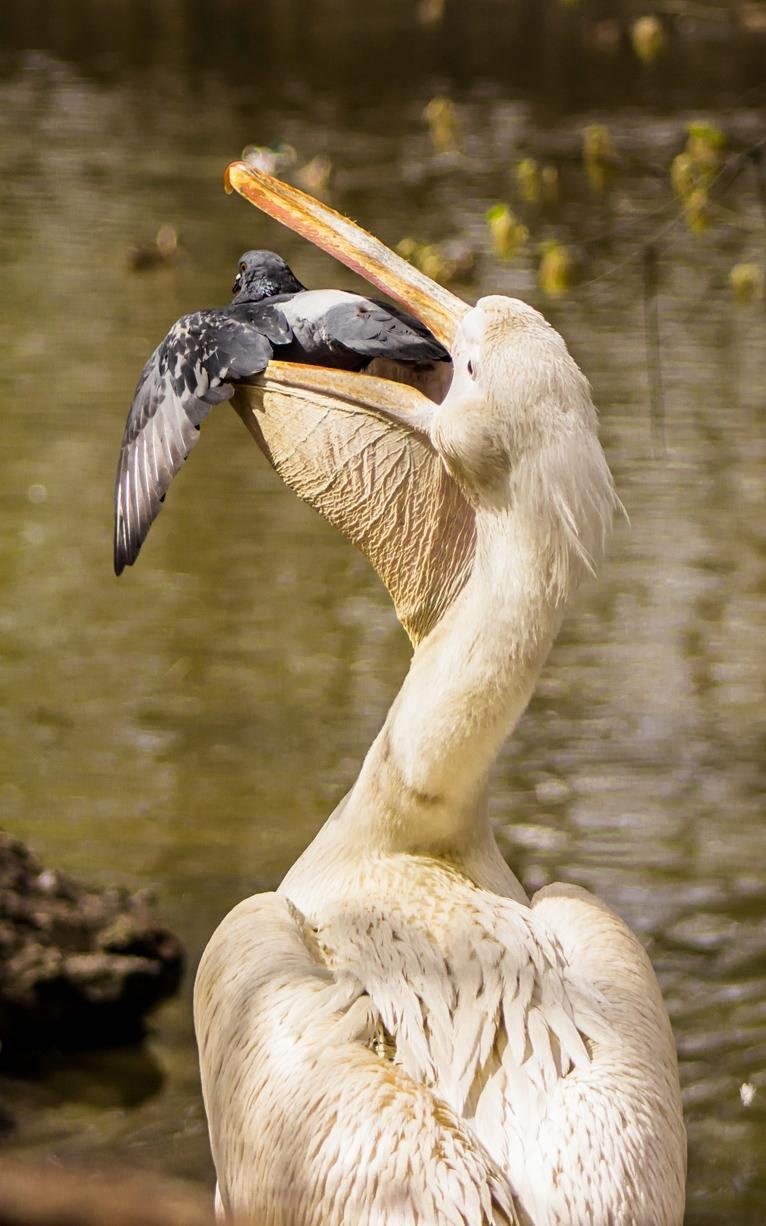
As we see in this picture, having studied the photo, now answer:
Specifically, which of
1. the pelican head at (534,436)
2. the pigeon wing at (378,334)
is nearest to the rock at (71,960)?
the pigeon wing at (378,334)

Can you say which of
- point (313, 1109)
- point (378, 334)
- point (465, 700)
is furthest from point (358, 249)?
point (313, 1109)

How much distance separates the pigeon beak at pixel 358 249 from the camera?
257cm

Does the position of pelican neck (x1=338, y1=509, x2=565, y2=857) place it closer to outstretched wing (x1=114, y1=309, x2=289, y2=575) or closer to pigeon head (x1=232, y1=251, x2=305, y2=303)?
outstretched wing (x1=114, y1=309, x2=289, y2=575)

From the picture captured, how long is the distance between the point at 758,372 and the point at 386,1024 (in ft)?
28.1

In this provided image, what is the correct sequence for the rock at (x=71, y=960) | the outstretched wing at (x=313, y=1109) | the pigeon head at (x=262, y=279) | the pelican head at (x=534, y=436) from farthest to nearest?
the rock at (x=71, y=960) → the pigeon head at (x=262, y=279) → the pelican head at (x=534, y=436) → the outstretched wing at (x=313, y=1109)

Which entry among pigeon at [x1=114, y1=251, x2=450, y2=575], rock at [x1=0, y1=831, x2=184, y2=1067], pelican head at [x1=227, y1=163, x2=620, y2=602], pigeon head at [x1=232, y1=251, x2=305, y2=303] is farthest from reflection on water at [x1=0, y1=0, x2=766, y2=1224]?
pelican head at [x1=227, y1=163, x2=620, y2=602]

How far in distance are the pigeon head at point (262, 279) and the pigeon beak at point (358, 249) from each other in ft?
0.41

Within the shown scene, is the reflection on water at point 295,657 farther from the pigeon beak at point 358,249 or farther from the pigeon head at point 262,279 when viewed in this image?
the pigeon beak at point 358,249

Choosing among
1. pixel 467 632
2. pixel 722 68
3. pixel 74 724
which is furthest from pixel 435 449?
pixel 722 68

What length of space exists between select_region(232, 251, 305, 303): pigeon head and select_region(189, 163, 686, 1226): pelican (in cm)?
15

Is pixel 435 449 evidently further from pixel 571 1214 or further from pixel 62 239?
pixel 62 239

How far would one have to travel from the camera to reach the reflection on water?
15.4ft

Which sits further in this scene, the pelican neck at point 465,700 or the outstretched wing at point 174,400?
the outstretched wing at point 174,400

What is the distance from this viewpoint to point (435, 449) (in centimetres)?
252
